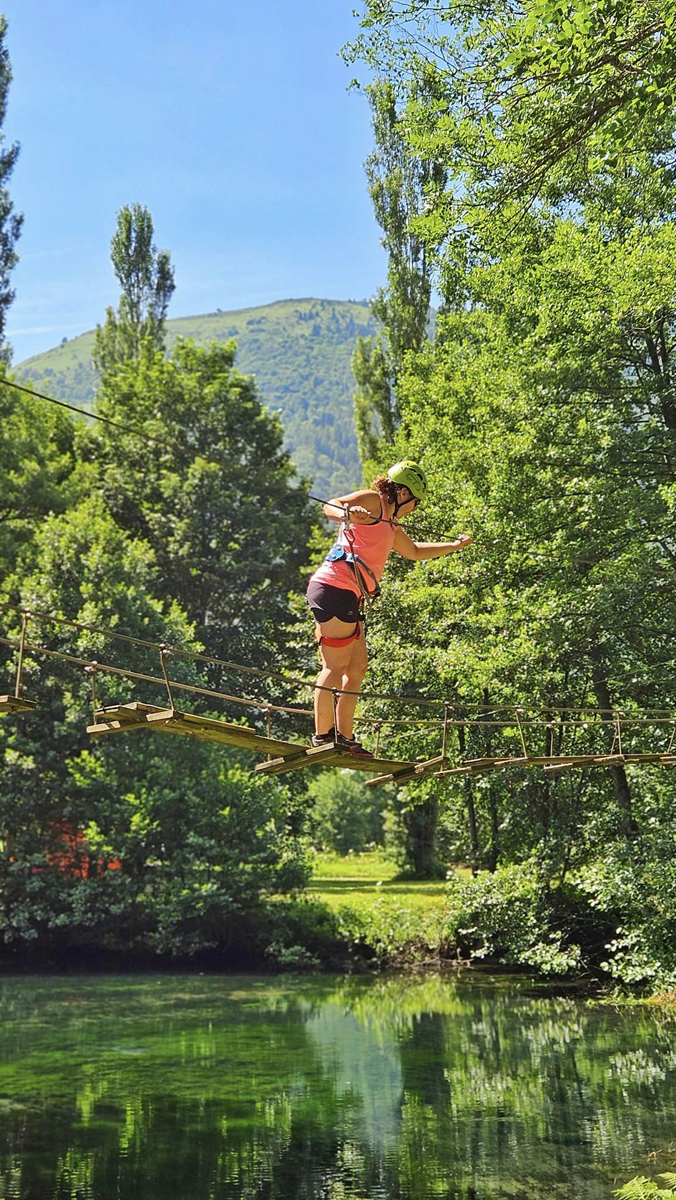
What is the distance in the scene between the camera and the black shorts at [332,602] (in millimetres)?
6797

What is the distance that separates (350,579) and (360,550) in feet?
0.63

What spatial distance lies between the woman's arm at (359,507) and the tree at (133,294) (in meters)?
30.6

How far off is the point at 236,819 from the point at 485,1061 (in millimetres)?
10249

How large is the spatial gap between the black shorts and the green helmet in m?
0.71

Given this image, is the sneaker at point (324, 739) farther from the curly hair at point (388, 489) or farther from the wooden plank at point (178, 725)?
the curly hair at point (388, 489)

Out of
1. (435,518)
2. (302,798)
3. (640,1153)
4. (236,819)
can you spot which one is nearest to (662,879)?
(640,1153)

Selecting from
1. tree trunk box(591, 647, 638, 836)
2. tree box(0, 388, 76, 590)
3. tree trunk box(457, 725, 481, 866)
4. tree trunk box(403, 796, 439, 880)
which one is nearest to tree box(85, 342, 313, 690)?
tree box(0, 388, 76, 590)

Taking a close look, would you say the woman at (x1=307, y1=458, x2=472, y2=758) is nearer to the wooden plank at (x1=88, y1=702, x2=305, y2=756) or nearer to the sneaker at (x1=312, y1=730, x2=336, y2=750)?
the sneaker at (x1=312, y1=730, x2=336, y2=750)

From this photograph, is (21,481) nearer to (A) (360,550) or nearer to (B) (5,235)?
(B) (5,235)

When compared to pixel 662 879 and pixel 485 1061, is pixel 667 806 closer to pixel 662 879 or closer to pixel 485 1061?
pixel 662 879

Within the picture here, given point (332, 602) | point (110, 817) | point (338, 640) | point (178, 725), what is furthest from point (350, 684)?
point (110, 817)

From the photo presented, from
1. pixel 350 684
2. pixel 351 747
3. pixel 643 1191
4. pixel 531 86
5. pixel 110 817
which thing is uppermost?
pixel 531 86

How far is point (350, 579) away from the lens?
6871 millimetres

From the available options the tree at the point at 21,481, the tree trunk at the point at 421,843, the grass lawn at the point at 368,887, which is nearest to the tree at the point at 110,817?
the grass lawn at the point at 368,887
